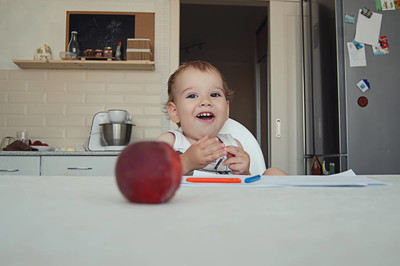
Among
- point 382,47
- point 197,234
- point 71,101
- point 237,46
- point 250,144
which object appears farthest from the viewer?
point 237,46

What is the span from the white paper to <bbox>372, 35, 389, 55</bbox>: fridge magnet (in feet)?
0.26

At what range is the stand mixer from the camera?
8.38 ft

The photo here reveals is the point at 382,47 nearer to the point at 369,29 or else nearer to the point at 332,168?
the point at 369,29

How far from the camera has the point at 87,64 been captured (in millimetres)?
2959

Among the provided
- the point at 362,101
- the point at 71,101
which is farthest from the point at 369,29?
the point at 71,101

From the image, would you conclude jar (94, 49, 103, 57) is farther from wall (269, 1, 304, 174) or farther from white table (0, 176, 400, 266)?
white table (0, 176, 400, 266)

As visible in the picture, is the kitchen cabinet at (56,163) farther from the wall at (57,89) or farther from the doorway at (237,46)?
the doorway at (237,46)

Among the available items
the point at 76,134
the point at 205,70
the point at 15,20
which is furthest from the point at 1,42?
the point at 205,70

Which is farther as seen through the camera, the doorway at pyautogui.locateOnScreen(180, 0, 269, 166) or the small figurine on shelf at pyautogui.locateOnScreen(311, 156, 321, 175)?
the doorway at pyautogui.locateOnScreen(180, 0, 269, 166)

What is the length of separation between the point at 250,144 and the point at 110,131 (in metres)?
1.35

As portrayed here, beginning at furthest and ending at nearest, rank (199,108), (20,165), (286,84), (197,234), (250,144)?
(286,84), (20,165), (250,144), (199,108), (197,234)

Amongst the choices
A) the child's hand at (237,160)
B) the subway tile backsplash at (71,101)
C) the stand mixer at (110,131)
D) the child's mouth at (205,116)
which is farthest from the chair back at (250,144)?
the subway tile backsplash at (71,101)

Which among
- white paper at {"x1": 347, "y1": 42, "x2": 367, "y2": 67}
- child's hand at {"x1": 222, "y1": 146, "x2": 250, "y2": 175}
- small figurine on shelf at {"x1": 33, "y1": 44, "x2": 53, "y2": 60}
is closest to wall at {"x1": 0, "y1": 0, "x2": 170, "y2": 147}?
small figurine on shelf at {"x1": 33, "y1": 44, "x2": 53, "y2": 60}

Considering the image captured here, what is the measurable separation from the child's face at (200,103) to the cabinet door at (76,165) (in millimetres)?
1087
